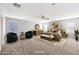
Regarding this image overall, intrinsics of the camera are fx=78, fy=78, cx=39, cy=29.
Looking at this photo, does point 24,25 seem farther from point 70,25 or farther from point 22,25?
point 70,25

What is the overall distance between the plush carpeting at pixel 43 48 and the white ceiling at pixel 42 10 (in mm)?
633

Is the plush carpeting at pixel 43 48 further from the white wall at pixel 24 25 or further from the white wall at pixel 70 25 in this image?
the white wall at pixel 24 25

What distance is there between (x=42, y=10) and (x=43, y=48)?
952 mm

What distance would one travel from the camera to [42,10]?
196cm

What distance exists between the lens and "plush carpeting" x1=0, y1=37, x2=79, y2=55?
193cm

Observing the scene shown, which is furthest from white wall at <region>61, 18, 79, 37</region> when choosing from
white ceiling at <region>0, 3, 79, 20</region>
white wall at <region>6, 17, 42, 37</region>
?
white wall at <region>6, 17, 42, 37</region>

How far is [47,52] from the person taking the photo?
6.48 ft

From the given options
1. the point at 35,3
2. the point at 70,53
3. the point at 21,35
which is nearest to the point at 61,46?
the point at 70,53

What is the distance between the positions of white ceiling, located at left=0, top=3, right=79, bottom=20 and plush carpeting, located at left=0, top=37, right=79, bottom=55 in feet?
2.08

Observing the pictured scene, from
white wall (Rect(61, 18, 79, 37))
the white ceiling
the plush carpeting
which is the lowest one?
the plush carpeting

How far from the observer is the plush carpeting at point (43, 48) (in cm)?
193

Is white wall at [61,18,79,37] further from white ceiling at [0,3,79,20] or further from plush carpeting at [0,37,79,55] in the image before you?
plush carpeting at [0,37,79,55]
